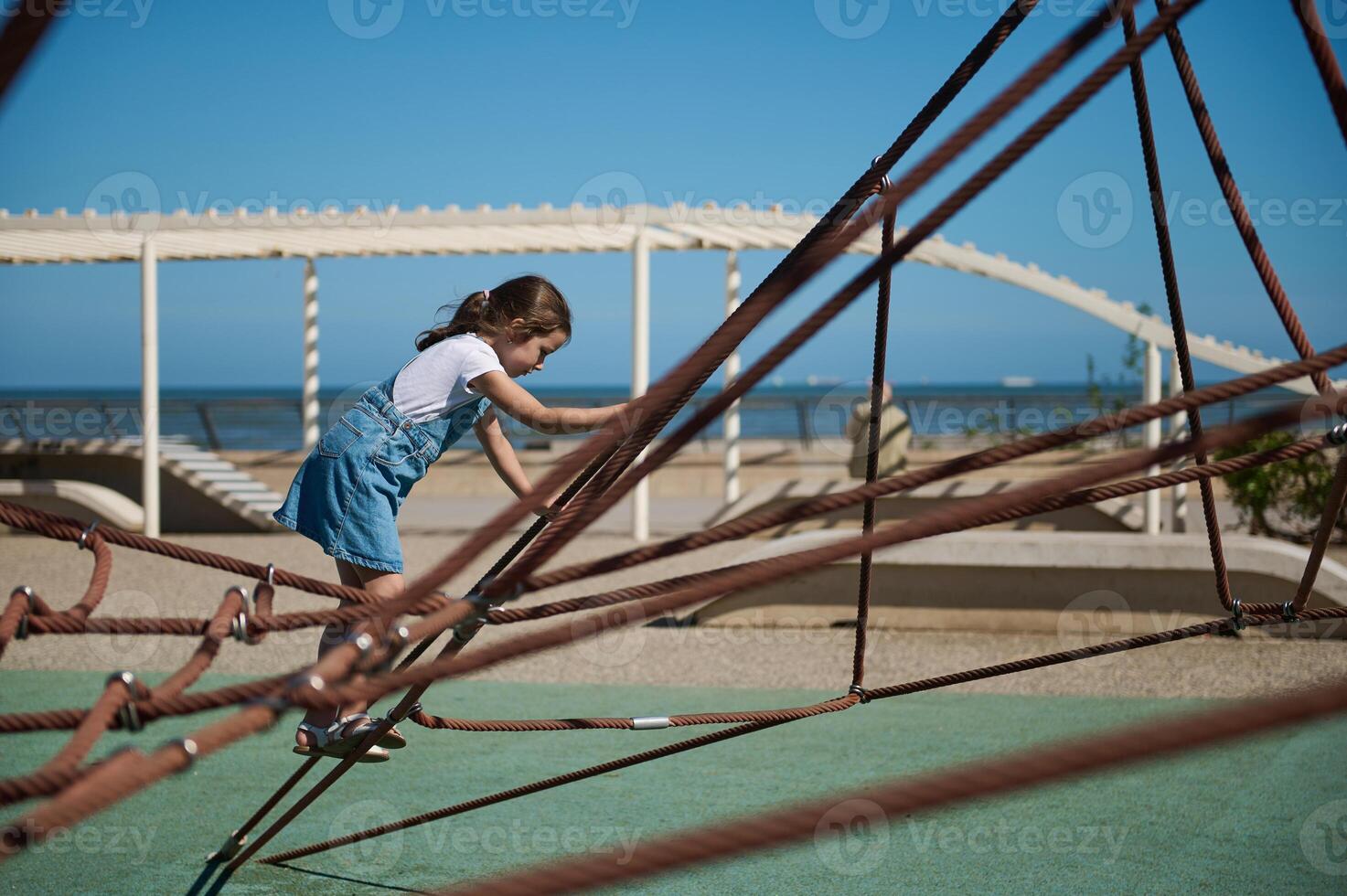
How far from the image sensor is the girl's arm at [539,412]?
2811 millimetres

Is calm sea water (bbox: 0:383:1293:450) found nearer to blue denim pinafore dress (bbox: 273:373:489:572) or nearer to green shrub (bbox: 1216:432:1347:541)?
green shrub (bbox: 1216:432:1347:541)

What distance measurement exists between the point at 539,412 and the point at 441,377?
406 mm

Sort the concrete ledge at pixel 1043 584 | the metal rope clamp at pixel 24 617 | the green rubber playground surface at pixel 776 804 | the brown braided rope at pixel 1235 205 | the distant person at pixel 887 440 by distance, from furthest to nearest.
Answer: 1. the distant person at pixel 887 440
2. the concrete ledge at pixel 1043 584
3. the green rubber playground surface at pixel 776 804
4. the brown braided rope at pixel 1235 205
5. the metal rope clamp at pixel 24 617

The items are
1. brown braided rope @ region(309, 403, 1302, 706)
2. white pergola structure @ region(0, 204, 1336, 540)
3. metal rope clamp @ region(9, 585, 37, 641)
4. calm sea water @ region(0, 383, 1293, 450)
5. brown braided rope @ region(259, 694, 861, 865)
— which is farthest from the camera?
calm sea water @ region(0, 383, 1293, 450)

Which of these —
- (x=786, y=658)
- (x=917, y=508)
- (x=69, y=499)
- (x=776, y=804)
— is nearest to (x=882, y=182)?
(x=776, y=804)

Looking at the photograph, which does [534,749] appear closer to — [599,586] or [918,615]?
[918,615]

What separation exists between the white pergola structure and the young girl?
7730mm

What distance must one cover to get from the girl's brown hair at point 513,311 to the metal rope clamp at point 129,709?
1.79m

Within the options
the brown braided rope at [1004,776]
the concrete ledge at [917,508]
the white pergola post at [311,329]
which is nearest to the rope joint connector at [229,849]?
the brown braided rope at [1004,776]

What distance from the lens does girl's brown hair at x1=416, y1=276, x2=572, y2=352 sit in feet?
10.4

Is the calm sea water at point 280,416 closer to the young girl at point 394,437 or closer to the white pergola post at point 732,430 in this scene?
the white pergola post at point 732,430

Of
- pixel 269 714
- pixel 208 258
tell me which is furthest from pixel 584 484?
pixel 208 258

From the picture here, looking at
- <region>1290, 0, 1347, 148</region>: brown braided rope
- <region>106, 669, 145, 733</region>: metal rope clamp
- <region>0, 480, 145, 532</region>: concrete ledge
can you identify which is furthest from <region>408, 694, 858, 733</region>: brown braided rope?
<region>0, 480, 145, 532</region>: concrete ledge

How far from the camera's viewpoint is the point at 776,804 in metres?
4.10
